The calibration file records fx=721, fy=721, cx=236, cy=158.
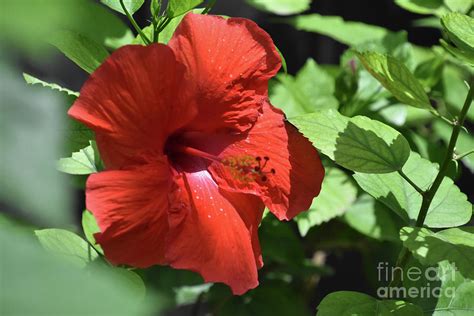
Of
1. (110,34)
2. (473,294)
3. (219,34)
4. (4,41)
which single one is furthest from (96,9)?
(4,41)

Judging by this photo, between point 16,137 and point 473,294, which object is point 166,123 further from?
point 16,137

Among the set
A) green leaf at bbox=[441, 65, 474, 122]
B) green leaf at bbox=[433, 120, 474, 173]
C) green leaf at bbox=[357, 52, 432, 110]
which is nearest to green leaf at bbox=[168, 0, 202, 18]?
green leaf at bbox=[357, 52, 432, 110]

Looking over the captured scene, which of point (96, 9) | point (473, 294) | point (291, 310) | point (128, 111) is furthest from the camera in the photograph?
point (291, 310)

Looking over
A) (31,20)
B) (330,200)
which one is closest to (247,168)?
(330,200)

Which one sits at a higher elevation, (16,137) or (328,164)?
(16,137)

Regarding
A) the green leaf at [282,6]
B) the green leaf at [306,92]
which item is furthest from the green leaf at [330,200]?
the green leaf at [282,6]

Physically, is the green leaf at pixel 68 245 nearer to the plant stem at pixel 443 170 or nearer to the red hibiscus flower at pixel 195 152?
the red hibiscus flower at pixel 195 152
